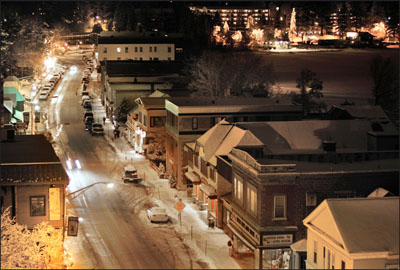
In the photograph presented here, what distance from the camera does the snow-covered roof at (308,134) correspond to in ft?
149

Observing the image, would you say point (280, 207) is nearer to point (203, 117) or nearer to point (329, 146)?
point (329, 146)

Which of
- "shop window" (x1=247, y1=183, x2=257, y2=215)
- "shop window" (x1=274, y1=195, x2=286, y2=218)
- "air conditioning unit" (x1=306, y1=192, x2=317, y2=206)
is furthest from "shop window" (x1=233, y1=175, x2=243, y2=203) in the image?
"air conditioning unit" (x1=306, y1=192, x2=317, y2=206)

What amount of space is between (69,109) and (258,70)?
27265 mm

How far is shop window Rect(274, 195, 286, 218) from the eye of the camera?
3791 centimetres

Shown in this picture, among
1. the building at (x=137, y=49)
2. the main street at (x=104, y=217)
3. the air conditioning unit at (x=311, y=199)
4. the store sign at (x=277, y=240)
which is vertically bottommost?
the main street at (x=104, y=217)

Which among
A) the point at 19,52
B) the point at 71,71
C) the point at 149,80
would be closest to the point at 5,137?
the point at 149,80

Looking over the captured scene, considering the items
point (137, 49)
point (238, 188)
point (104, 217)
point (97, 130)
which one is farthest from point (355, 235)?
point (137, 49)

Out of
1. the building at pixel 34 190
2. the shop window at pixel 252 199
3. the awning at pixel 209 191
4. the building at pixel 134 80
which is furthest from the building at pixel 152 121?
the building at pixel 34 190

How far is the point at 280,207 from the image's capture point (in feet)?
125

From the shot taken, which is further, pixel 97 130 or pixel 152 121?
pixel 97 130

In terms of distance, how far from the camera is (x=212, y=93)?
89.2 metres

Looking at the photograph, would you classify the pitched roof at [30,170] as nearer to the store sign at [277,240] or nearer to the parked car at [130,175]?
the store sign at [277,240]

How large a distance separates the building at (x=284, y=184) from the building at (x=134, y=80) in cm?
4142

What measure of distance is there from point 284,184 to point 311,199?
5.56 feet
